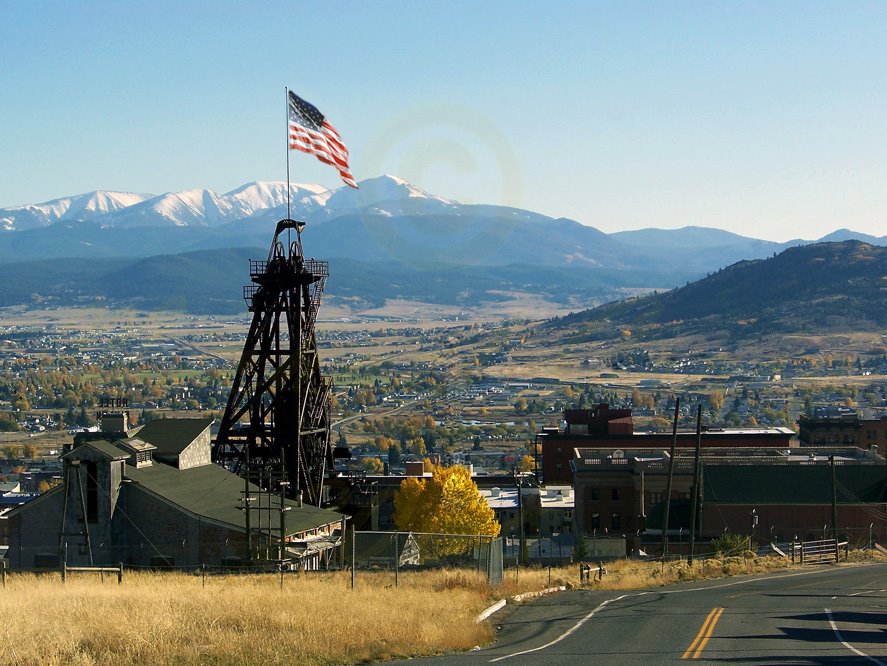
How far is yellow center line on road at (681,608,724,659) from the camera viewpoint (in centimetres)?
3000

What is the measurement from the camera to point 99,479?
5438cm

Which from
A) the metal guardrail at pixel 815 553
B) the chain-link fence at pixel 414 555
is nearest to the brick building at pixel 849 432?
the metal guardrail at pixel 815 553

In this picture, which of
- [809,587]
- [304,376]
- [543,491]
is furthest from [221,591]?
→ [543,491]

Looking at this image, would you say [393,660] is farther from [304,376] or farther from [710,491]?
[710,491]

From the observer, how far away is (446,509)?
100062 mm

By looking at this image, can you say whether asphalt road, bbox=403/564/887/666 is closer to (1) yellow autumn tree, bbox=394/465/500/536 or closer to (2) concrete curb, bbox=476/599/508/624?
(2) concrete curb, bbox=476/599/508/624

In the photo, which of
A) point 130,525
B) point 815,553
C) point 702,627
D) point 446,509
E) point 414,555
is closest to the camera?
point 702,627

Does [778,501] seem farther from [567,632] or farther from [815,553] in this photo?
[567,632]

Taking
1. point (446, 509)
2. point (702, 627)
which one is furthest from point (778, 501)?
point (702, 627)

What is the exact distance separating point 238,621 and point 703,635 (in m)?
11.4

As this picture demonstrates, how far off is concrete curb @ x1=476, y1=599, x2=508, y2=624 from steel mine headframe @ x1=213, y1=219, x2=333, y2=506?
106 feet

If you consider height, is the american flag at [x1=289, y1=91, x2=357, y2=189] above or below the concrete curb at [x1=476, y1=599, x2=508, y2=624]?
above

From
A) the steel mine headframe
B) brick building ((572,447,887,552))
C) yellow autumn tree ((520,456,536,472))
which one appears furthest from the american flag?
yellow autumn tree ((520,456,536,472))

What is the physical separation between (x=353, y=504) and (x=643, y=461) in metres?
31.2
